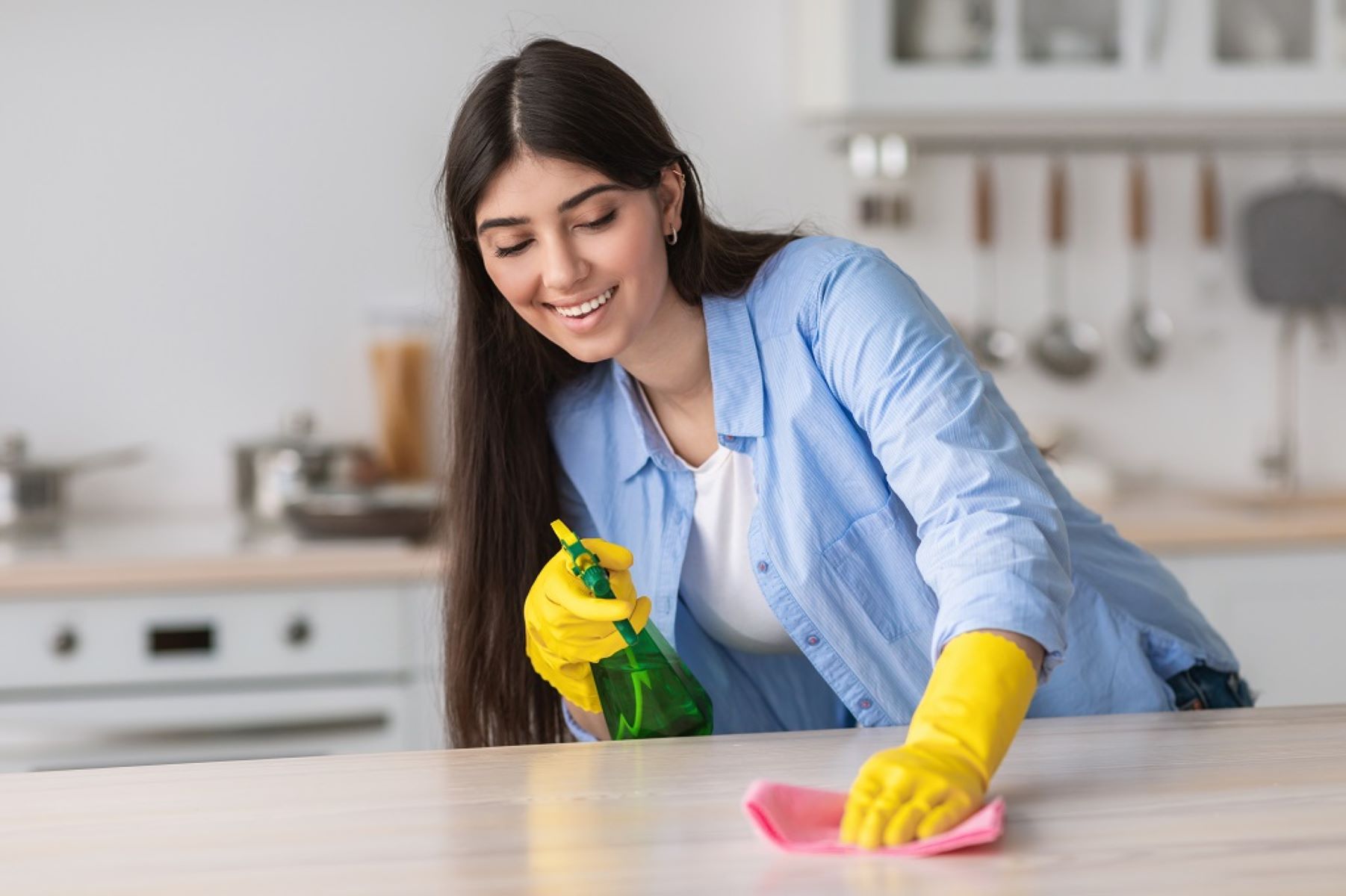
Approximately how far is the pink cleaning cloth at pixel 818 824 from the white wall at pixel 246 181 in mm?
1926

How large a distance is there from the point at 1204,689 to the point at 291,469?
164 centimetres

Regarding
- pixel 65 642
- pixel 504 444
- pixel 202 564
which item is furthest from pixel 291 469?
pixel 504 444

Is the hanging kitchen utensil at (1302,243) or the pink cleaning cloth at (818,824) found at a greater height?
the hanging kitchen utensil at (1302,243)

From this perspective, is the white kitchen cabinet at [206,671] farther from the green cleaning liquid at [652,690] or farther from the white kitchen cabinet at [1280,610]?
the white kitchen cabinet at [1280,610]

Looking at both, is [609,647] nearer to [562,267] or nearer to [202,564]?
[562,267]

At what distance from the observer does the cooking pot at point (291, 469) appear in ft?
8.13

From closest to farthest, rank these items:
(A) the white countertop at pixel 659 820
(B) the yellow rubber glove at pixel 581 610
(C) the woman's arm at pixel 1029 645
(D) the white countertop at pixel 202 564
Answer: (A) the white countertop at pixel 659 820 → (C) the woman's arm at pixel 1029 645 → (B) the yellow rubber glove at pixel 581 610 → (D) the white countertop at pixel 202 564

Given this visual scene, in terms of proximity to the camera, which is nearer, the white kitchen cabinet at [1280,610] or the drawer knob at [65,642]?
the drawer knob at [65,642]

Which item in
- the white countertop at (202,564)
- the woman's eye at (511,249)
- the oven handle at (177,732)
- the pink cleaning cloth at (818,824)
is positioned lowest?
the oven handle at (177,732)

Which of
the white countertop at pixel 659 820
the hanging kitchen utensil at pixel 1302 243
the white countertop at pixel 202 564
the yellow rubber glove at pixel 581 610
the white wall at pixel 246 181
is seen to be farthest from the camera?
the hanging kitchen utensil at pixel 1302 243

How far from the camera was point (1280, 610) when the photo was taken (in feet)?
7.70

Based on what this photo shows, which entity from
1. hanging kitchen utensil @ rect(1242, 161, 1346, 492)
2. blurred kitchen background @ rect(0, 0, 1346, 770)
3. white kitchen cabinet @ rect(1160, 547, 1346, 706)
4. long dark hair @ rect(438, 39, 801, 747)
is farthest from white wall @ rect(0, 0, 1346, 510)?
long dark hair @ rect(438, 39, 801, 747)

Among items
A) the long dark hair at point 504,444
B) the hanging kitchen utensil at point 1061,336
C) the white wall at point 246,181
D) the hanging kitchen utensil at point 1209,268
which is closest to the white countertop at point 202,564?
the white wall at point 246,181

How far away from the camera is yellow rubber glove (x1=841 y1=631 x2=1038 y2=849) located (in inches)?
31.0
